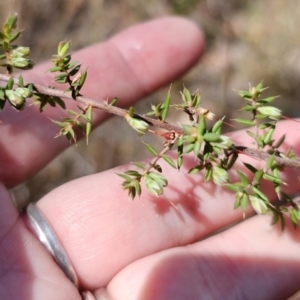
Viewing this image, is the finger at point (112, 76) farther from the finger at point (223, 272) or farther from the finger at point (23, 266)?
the finger at point (223, 272)

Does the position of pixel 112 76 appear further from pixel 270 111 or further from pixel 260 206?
pixel 260 206

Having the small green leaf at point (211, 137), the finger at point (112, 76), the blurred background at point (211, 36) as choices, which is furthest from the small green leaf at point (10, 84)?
the blurred background at point (211, 36)

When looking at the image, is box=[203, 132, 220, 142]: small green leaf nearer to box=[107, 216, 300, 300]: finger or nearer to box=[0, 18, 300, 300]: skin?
box=[0, 18, 300, 300]: skin

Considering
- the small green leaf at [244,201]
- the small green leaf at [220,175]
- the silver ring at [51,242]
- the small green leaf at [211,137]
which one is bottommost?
the silver ring at [51,242]

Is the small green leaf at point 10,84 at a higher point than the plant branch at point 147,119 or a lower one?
higher

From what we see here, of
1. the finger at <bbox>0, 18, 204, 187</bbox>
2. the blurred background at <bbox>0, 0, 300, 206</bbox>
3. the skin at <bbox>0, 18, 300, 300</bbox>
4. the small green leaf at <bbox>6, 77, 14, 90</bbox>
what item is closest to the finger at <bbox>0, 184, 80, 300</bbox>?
the skin at <bbox>0, 18, 300, 300</bbox>

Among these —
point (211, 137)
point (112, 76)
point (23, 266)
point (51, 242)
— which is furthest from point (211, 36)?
point (211, 137)

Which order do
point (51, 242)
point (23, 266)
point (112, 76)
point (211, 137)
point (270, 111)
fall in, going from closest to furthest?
1. point (211, 137)
2. point (270, 111)
3. point (23, 266)
4. point (51, 242)
5. point (112, 76)
